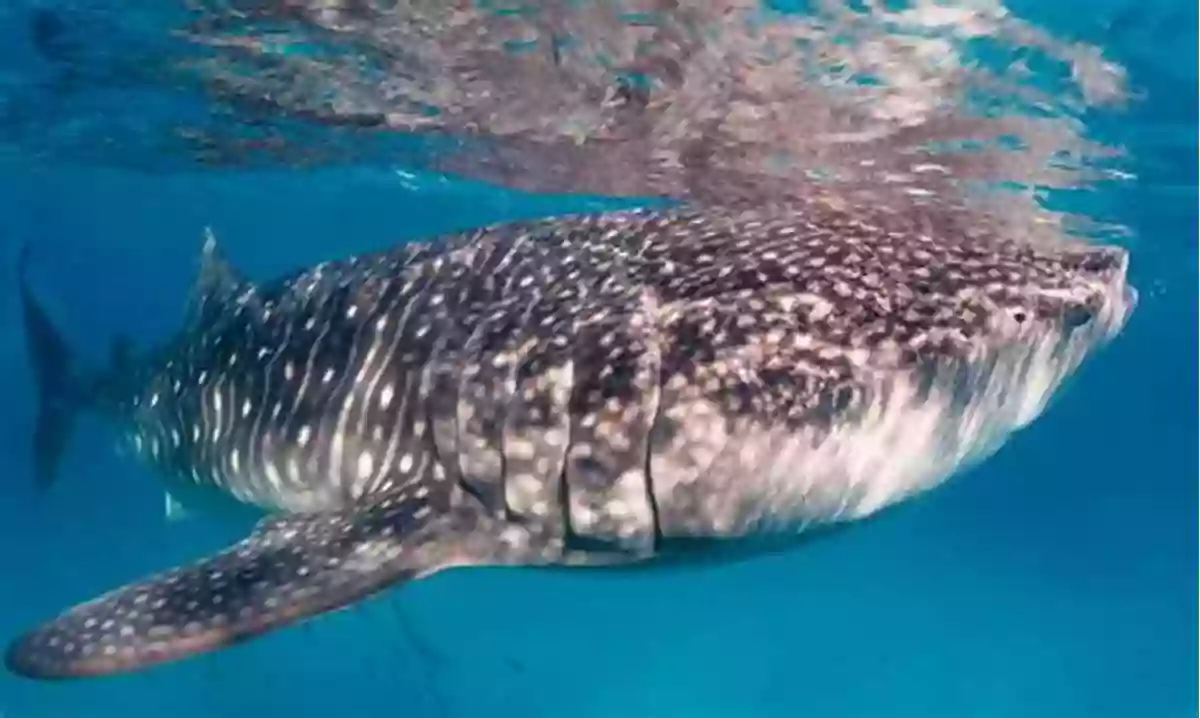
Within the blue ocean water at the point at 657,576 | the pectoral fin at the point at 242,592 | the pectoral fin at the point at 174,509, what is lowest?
the blue ocean water at the point at 657,576

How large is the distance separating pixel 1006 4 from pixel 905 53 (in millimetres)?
1054

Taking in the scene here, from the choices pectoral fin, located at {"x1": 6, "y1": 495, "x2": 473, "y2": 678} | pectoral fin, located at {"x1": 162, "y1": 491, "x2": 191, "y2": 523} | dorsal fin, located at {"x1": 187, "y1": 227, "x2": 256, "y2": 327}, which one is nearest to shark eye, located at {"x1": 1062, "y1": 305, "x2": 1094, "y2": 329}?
pectoral fin, located at {"x1": 6, "y1": 495, "x2": 473, "y2": 678}

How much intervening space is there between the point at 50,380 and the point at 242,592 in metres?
6.15

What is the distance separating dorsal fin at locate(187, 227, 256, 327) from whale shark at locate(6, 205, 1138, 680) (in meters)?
1.47

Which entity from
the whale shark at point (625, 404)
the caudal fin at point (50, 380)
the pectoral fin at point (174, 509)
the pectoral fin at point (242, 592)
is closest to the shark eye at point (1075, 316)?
the whale shark at point (625, 404)

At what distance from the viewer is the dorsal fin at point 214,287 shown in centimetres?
743

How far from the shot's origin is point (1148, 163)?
45.2ft

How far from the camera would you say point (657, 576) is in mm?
5559

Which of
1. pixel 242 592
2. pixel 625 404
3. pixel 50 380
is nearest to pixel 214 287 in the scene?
pixel 50 380

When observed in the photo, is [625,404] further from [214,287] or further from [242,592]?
[214,287]

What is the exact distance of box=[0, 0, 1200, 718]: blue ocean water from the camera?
19.9m

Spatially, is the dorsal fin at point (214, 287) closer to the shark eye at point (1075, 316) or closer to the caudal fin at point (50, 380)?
the caudal fin at point (50, 380)

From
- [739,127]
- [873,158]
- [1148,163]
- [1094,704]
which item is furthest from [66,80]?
[1094,704]

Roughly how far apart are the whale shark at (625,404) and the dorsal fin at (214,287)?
4.83ft
